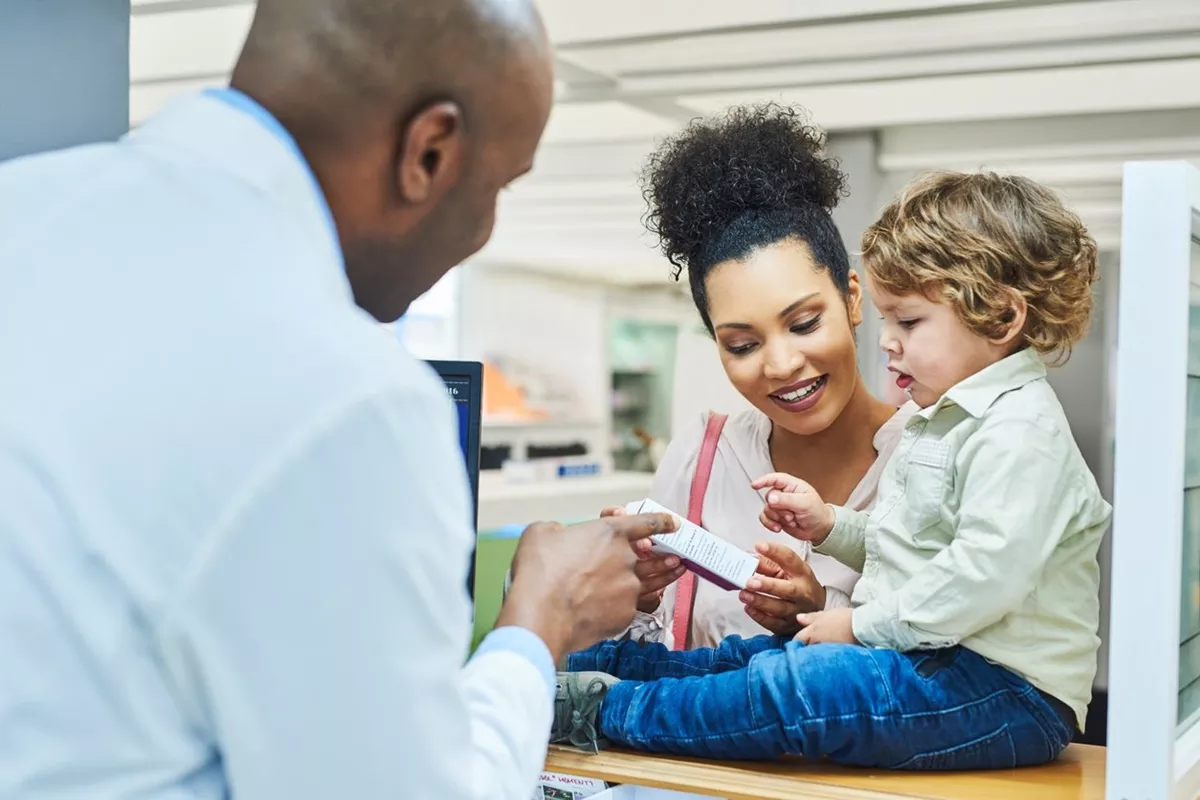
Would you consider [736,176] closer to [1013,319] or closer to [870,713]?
[1013,319]

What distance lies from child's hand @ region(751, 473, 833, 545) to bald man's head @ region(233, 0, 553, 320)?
27.5 inches

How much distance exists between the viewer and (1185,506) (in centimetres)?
130

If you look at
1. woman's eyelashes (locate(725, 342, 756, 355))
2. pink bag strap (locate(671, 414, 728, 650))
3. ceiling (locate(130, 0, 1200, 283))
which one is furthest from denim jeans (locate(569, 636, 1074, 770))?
ceiling (locate(130, 0, 1200, 283))

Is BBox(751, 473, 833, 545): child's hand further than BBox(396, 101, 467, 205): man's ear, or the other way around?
BBox(751, 473, 833, 545): child's hand

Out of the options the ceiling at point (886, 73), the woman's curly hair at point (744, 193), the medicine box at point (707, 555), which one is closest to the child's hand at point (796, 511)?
the medicine box at point (707, 555)

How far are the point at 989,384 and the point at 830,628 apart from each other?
0.34 meters

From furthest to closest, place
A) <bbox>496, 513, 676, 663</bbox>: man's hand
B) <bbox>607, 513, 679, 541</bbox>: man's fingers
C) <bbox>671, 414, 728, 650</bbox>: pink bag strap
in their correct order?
<bbox>671, 414, 728, 650</bbox>: pink bag strap
<bbox>607, 513, 679, 541</bbox>: man's fingers
<bbox>496, 513, 676, 663</bbox>: man's hand

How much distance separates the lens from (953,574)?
1307mm

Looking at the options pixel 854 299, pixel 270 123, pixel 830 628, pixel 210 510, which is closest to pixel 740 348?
pixel 854 299

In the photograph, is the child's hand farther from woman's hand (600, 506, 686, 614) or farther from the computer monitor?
the computer monitor

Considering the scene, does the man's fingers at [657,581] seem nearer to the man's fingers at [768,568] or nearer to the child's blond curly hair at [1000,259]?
the man's fingers at [768,568]

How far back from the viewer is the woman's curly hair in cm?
173

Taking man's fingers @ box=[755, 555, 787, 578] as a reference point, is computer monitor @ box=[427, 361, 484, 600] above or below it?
above

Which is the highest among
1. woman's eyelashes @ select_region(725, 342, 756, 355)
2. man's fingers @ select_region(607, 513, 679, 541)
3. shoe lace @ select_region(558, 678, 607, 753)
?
woman's eyelashes @ select_region(725, 342, 756, 355)
